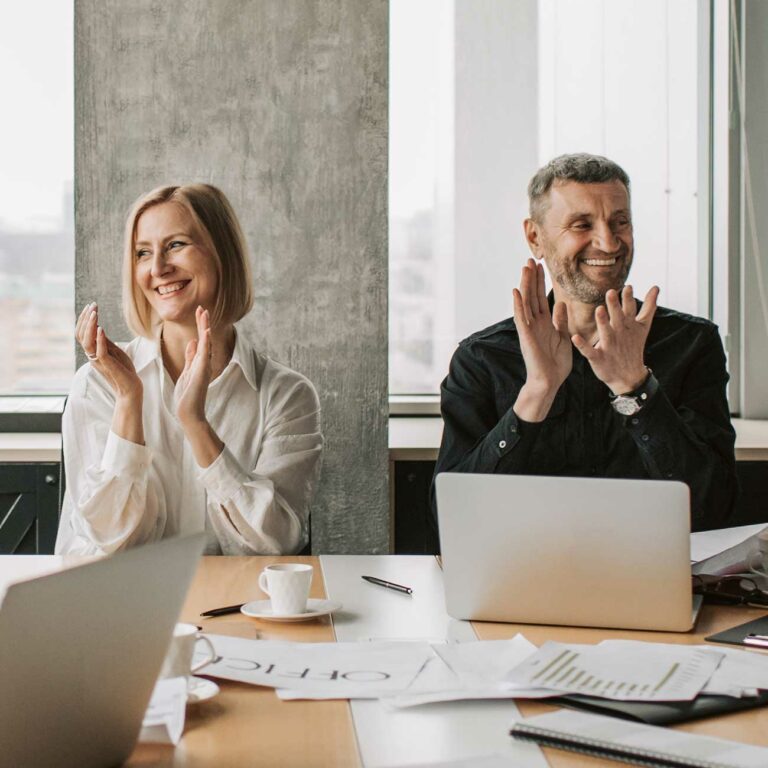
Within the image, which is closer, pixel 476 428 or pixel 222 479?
pixel 222 479

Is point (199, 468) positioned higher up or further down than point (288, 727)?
higher up

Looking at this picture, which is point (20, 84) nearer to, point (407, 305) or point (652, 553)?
point (407, 305)

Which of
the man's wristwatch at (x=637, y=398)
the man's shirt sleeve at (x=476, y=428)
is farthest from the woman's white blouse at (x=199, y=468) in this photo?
the man's wristwatch at (x=637, y=398)

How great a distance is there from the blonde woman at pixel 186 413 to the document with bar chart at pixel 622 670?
100 cm

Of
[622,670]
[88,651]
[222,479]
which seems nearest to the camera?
[88,651]

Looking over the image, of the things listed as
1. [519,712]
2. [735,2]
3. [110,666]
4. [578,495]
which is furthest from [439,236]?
[110,666]

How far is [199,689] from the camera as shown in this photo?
108cm

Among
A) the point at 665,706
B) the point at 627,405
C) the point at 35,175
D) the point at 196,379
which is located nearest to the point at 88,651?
the point at 665,706

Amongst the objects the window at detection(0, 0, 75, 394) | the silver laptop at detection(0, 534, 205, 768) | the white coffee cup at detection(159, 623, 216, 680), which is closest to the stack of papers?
the white coffee cup at detection(159, 623, 216, 680)

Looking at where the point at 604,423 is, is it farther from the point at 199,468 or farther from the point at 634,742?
the point at 634,742

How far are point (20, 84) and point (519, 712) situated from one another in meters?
2.84

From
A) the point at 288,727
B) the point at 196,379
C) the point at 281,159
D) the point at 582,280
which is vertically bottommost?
the point at 288,727

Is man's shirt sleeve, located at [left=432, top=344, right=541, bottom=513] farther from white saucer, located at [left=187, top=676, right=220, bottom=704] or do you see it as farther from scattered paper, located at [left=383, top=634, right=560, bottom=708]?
white saucer, located at [left=187, top=676, right=220, bottom=704]

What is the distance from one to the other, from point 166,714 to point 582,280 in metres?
1.71
